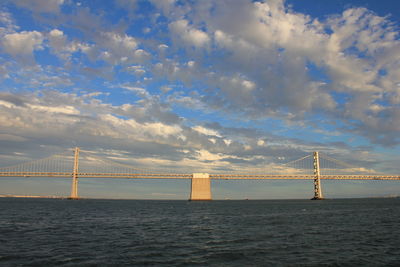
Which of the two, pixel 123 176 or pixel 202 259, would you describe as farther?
pixel 123 176

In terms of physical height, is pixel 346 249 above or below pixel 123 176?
below

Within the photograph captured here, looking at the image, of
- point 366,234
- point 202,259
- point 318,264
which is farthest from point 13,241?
point 366,234

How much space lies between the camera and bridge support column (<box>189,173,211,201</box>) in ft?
357

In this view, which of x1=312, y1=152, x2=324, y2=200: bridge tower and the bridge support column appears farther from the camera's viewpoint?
x1=312, y1=152, x2=324, y2=200: bridge tower

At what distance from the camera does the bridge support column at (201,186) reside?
10888 centimetres

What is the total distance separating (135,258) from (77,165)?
11468cm

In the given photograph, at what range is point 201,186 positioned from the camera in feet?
358

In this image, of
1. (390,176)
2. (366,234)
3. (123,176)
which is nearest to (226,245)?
(366,234)

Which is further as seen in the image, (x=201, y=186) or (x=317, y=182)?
(x=317, y=182)

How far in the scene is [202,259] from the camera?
628 inches

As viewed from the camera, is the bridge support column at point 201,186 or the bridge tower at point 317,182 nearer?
the bridge support column at point 201,186

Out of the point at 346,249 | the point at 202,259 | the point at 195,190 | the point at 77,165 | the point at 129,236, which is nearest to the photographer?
the point at 202,259

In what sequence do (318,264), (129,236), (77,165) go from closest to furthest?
(318,264)
(129,236)
(77,165)

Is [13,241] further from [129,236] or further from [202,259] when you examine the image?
[202,259]
